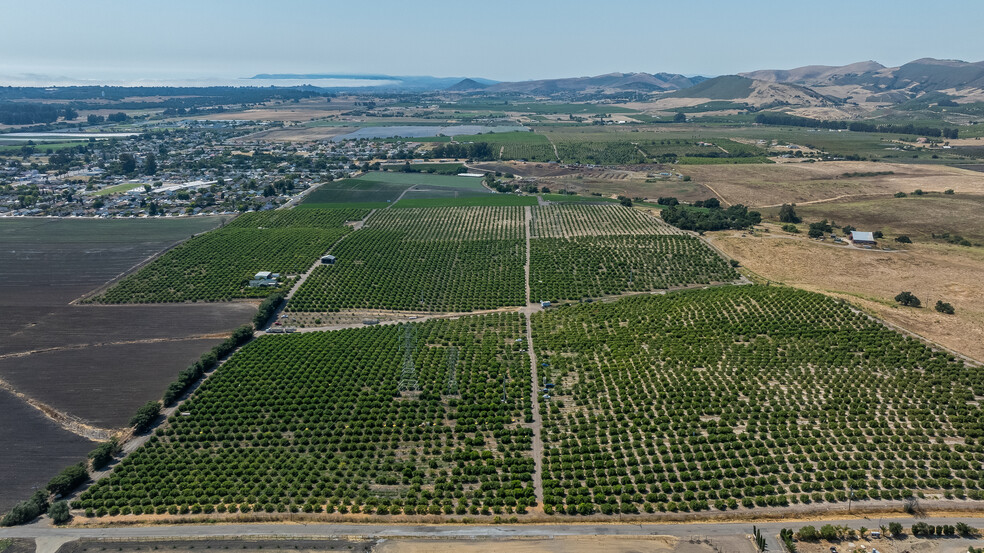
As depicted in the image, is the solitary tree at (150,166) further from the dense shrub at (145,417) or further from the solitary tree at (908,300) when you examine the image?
the solitary tree at (908,300)

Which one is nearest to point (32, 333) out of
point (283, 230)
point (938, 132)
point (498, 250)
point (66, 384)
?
point (66, 384)

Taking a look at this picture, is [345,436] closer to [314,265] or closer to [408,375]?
[408,375]

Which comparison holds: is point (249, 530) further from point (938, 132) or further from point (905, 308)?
point (938, 132)

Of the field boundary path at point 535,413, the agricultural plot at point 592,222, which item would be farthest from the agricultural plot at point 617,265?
the agricultural plot at point 592,222

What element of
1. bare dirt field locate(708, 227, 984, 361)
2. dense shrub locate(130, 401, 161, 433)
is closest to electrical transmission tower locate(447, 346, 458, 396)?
dense shrub locate(130, 401, 161, 433)

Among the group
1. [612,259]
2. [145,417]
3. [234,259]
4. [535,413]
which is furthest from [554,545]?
[234,259]
